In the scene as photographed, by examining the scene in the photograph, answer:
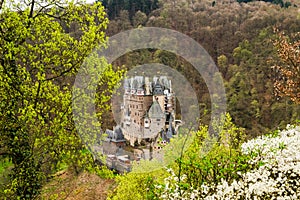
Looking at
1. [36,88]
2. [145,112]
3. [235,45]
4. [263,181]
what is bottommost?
[263,181]

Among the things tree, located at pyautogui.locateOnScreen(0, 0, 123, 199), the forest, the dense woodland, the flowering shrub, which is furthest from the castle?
the dense woodland

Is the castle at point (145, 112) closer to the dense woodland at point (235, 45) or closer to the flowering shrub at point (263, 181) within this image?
the flowering shrub at point (263, 181)

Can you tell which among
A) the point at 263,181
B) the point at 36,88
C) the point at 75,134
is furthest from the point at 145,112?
the point at 263,181

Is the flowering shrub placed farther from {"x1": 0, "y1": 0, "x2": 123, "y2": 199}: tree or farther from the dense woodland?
the dense woodland

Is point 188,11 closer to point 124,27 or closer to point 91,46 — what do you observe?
point 124,27

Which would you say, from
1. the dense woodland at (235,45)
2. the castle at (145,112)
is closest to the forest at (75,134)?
the castle at (145,112)

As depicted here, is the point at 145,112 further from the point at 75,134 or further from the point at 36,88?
the point at 36,88
